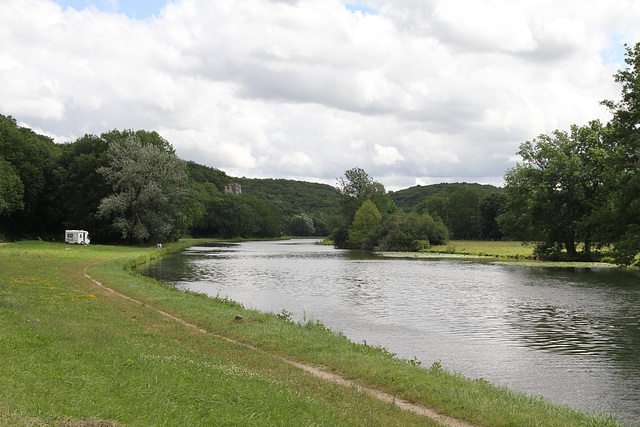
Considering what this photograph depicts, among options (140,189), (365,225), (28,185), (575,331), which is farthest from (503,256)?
(28,185)

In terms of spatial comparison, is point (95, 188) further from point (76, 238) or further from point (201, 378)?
point (201, 378)

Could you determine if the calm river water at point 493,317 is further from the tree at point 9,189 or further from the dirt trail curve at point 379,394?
the tree at point 9,189

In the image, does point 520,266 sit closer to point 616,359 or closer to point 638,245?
point 638,245

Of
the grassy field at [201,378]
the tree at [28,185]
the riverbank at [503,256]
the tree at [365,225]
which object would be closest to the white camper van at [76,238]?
the tree at [28,185]

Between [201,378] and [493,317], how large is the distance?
1722 centimetres

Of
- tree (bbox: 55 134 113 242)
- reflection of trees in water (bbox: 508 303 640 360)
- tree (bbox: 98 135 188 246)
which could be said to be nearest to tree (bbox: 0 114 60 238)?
tree (bbox: 55 134 113 242)

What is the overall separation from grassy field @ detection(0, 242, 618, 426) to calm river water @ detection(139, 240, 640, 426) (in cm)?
271

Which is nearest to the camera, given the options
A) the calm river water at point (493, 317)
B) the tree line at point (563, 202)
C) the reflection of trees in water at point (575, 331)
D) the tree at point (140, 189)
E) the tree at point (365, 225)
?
the calm river water at point (493, 317)

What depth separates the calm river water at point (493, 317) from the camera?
13398 mm

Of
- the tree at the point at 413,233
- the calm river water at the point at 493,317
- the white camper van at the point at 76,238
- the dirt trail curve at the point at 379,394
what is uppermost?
the tree at the point at 413,233

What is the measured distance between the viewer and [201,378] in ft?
27.4

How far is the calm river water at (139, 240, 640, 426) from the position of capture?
13398 mm

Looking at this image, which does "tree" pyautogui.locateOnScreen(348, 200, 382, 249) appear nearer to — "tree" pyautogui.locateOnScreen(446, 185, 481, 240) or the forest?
the forest

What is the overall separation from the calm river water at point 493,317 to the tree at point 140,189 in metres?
21.6
